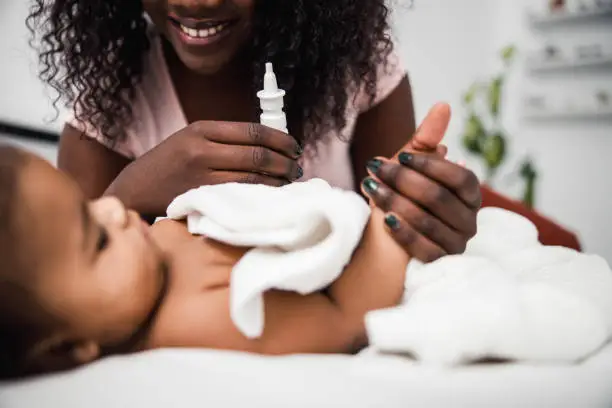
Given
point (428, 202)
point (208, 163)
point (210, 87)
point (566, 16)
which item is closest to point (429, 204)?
point (428, 202)

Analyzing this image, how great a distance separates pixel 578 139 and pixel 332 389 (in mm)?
2021

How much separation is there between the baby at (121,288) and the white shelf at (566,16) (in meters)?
1.82

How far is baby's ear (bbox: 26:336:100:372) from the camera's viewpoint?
1.20 ft

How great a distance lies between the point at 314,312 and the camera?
41 centimetres

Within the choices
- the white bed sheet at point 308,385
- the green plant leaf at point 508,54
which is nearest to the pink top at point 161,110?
the white bed sheet at point 308,385

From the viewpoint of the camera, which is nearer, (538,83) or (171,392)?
(171,392)

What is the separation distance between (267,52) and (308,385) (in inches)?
22.0

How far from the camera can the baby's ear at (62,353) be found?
0.36 metres

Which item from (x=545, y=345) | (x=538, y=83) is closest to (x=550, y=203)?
(x=538, y=83)

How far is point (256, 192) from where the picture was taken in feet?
1.55

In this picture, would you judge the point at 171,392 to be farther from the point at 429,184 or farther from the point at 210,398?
the point at 429,184

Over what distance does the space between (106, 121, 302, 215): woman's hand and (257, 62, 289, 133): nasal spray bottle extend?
0.02 metres

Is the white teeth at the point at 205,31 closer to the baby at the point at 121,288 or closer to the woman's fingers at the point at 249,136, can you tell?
the woman's fingers at the point at 249,136

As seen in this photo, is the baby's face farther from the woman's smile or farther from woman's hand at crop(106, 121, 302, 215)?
the woman's smile
